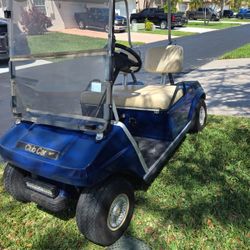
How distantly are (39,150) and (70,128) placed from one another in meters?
0.28

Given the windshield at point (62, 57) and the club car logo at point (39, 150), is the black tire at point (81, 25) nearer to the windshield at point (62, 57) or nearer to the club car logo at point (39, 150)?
the windshield at point (62, 57)

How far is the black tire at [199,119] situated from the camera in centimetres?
426

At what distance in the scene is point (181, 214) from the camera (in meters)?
2.88

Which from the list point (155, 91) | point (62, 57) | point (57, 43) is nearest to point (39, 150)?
point (62, 57)

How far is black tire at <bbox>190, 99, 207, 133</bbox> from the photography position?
14.0 ft

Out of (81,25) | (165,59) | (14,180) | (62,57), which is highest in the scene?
(81,25)

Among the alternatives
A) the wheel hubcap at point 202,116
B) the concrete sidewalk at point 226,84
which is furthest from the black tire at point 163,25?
the wheel hubcap at point 202,116

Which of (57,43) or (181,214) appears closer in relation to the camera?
(57,43)

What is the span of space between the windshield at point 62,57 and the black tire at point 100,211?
50 cm

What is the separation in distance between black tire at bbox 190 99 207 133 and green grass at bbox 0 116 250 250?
0.62m

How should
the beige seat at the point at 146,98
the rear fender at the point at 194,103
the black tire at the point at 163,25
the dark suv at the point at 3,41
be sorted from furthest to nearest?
the black tire at the point at 163,25 < the dark suv at the point at 3,41 < the rear fender at the point at 194,103 < the beige seat at the point at 146,98

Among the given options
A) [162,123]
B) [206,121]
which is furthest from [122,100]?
[206,121]

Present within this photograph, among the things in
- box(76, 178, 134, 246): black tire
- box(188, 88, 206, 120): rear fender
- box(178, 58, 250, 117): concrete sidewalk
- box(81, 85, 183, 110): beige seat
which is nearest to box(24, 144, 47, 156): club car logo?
box(76, 178, 134, 246): black tire

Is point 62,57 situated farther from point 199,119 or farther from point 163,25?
point 163,25
